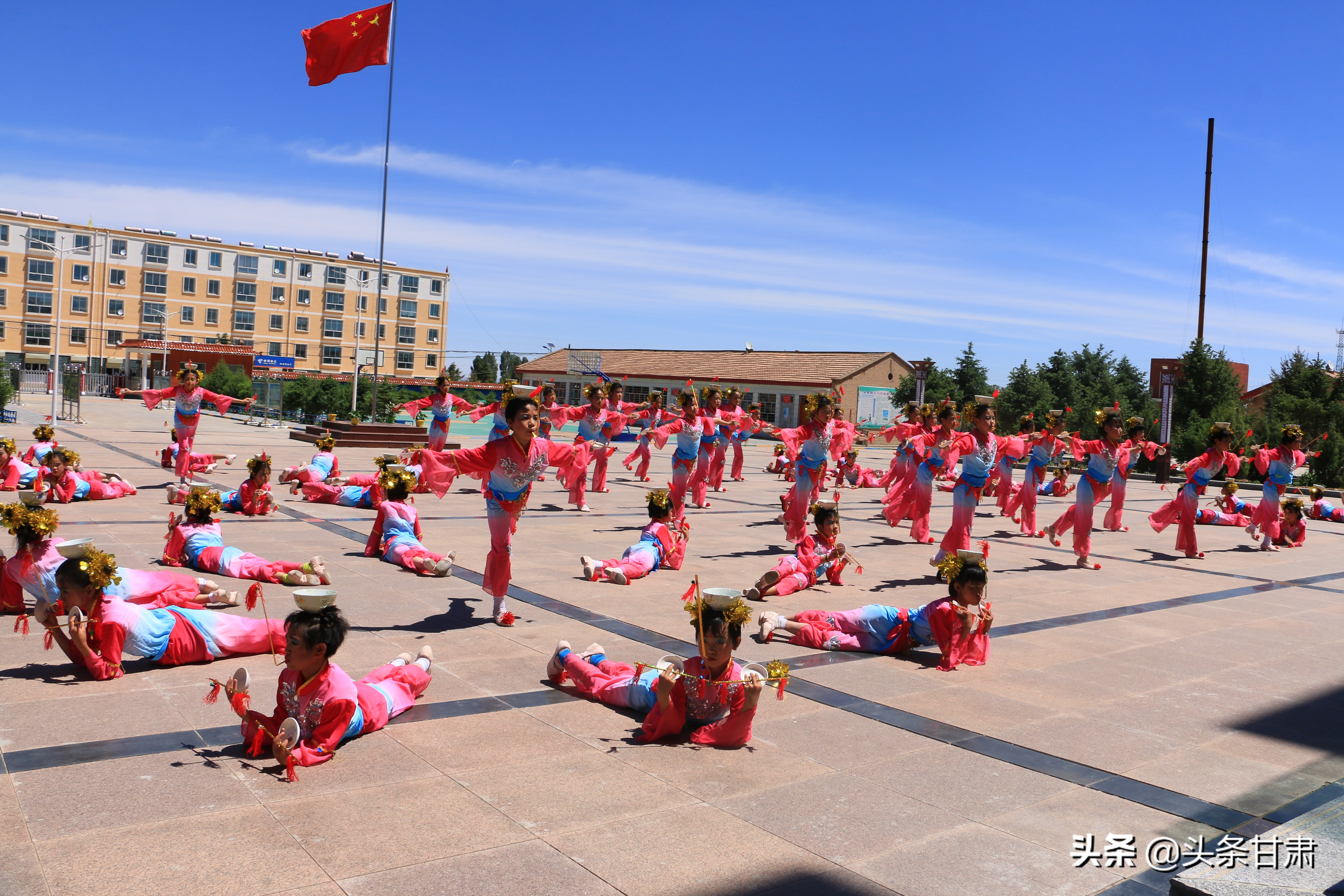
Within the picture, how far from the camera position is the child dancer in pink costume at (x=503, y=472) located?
7.21 meters

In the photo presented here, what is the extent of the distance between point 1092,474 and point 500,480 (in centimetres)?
866

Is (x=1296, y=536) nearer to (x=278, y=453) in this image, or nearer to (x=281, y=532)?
(x=281, y=532)

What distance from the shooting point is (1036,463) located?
14.9m

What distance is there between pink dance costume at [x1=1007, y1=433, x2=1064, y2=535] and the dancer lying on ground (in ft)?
26.1

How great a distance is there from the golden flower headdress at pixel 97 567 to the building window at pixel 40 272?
246 ft

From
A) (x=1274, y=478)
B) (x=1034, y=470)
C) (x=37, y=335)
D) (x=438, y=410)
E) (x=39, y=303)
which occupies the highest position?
(x=39, y=303)

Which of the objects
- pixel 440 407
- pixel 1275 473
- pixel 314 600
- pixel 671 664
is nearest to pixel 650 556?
pixel 671 664

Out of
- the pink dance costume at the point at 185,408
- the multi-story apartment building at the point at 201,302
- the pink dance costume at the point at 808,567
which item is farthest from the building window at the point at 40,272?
the pink dance costume at the point at 808,567

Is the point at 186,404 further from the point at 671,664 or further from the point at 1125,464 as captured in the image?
the point at 1125,464

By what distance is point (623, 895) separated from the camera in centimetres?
340

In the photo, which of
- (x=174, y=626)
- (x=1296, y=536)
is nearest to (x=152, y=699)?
(x=174, y=626)

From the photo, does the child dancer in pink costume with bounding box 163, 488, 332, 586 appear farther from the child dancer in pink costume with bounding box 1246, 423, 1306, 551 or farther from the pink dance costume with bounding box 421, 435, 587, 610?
the child dancer in pink costume with bounding box 1246, 423, 1306, 551

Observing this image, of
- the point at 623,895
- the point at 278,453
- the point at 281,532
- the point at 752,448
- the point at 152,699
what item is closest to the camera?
the point at 623,895

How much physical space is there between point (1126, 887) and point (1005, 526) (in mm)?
13306
